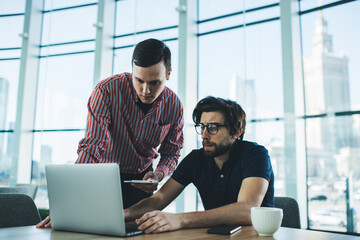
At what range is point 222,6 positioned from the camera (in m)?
5.92

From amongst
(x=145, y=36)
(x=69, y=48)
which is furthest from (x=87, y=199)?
(x=69, y=48)

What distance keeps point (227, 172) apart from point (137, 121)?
0.56m

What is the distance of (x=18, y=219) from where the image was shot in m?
1.46

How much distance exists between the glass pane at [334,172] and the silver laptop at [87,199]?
13.6 ft

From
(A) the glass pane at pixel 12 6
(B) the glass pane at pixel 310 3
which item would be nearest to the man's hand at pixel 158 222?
(B) the glass pane at pixel 310 3

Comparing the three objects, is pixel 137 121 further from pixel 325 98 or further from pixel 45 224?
pixel 325 98

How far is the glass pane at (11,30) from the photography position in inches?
303

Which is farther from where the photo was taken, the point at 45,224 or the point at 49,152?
the point at 49,152

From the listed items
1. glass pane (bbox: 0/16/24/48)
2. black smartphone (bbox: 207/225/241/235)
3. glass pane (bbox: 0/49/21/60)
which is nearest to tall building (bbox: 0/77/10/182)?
glass pane (bbox: 0/49/21/60)

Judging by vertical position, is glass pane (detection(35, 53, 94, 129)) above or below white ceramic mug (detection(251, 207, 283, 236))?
above

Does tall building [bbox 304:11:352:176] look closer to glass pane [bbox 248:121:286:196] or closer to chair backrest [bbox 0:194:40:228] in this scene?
glass pane [bbox 248:121:286:196]

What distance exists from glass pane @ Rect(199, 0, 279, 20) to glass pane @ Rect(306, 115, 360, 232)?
2.07 m

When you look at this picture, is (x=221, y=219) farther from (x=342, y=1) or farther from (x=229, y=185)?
(x=342, y=1)

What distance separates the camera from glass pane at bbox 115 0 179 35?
648 cm
